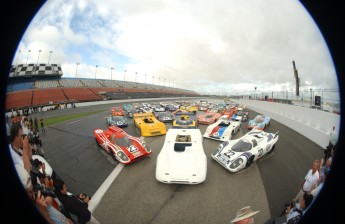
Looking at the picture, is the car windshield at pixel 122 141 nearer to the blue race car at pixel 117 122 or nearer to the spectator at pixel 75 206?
the spectator at pixel 75 206

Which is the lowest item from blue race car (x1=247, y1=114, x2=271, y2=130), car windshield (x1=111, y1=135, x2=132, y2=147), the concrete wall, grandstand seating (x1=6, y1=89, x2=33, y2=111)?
car windshield (x1=111, y1=135, x2=132, y2=147)

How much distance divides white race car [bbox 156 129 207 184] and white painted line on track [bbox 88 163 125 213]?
4.74 feet

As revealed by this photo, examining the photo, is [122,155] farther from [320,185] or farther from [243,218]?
[320,185]

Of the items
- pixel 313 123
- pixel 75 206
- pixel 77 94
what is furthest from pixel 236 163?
pixel 77 94

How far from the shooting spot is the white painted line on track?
11.7ft

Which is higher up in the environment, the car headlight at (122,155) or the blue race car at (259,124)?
the blue race car at (259,124)

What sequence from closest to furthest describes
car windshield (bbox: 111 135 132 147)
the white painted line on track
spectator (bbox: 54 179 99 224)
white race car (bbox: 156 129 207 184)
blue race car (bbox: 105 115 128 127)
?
spectator (bbox: 54 179 99 224) → the white painted line on track → white race car (bbox: 156 129 207 184) → car windshield (bbox: 111 135 132 147) → blue race car (bbox: 105 115 128 127)

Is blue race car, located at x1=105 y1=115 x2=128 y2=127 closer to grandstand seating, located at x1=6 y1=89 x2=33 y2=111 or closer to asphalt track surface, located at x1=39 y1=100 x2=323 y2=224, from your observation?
asphalt track surface, located at x1=39 y1=100 x2=323 y2=224

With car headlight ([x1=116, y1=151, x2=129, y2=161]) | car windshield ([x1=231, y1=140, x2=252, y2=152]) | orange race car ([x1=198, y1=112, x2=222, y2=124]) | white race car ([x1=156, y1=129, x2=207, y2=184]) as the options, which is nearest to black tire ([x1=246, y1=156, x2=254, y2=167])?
car windshield ([x1=231, y1=140, x2=252, y2=152])

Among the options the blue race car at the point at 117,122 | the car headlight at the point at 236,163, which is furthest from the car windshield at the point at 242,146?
the blue race car at the point at 117,122

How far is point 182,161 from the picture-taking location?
15.3 feet

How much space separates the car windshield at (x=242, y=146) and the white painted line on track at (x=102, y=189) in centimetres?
424

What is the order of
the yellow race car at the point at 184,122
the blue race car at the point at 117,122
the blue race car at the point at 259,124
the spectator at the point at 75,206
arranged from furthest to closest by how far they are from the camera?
1. the blue race car at the point at 117,122
2. the blue race car at the point at 259,124
3. the yellow race car at the point at 184,122
4. the spectator at the point at 75,206

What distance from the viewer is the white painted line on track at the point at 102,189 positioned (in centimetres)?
358
